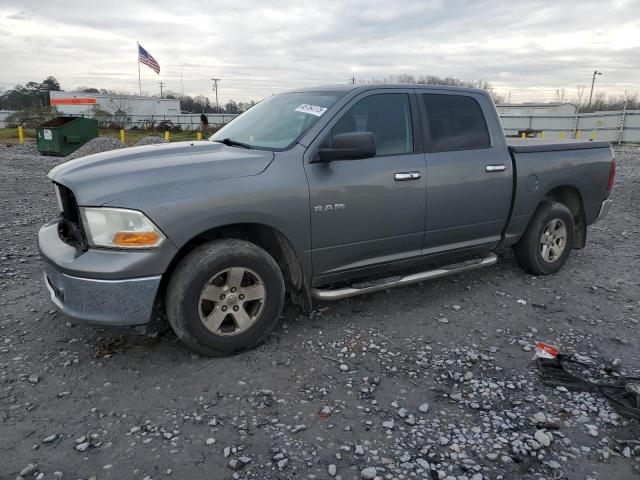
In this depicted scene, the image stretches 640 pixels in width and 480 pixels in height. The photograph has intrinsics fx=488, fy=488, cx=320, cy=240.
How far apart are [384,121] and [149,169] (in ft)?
6.44

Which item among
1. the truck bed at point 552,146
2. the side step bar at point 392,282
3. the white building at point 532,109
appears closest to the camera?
the side step bar at point 392,282

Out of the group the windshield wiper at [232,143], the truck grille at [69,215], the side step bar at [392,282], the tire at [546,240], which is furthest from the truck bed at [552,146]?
the truck grille at [69,215]

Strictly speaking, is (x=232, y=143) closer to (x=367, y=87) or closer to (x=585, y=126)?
(x=367, y=87)

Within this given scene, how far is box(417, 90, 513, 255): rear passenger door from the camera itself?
4.27m

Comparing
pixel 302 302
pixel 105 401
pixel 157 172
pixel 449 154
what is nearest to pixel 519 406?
pixel 302 302

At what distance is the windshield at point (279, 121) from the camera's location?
3.88 m

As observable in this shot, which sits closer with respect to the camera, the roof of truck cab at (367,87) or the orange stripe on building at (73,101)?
the roof of truck cab at (367,87)

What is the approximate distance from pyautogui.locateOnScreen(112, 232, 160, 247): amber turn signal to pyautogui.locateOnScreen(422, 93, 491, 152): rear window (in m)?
2.49

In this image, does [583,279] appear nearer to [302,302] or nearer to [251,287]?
[302,302]

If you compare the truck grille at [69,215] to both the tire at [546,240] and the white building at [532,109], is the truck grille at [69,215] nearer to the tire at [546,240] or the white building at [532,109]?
the tire at [546,240]

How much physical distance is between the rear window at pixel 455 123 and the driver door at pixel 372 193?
0.70 feet

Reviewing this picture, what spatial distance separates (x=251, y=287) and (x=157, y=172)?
3.31 ft

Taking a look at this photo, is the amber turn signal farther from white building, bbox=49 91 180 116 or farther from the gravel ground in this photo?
white building, bbox=49 91 180 116

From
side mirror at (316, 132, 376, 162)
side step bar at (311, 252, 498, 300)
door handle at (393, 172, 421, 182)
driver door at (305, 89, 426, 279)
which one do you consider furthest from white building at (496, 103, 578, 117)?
side mirror at (316, 132, 376, 162)
